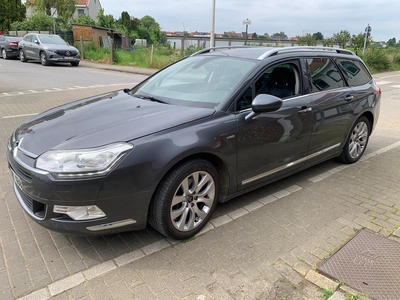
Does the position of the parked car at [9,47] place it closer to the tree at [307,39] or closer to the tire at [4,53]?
the tire at [4,53]

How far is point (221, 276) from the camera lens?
255 centimetres

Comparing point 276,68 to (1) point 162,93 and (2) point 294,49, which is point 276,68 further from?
(1) point 162,93

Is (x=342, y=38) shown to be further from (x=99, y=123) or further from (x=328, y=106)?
(x=99, y=123)

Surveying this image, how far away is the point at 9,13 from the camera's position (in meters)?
38.2

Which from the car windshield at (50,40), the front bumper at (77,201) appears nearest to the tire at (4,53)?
the car windshield at (50,40)

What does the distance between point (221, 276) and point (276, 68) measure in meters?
2.28

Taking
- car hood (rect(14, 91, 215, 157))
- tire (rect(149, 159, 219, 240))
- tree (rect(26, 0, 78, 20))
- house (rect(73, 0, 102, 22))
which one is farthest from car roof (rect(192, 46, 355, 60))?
house (rect(73, 0, 102, 22))

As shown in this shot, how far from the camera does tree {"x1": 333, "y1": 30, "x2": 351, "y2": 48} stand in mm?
25344

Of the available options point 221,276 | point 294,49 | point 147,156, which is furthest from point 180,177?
point 294,49

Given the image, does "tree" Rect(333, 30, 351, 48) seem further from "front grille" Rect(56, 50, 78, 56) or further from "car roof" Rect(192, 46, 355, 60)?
"car roof" Rect(192, 46, 355, 60)

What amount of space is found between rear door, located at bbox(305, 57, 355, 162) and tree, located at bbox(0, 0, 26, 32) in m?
43.4

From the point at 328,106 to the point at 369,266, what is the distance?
6.74 ft

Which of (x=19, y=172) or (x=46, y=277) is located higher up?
(x=19, y=172)

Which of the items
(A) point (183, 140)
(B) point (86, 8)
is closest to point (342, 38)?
(A) point (183, 140)
